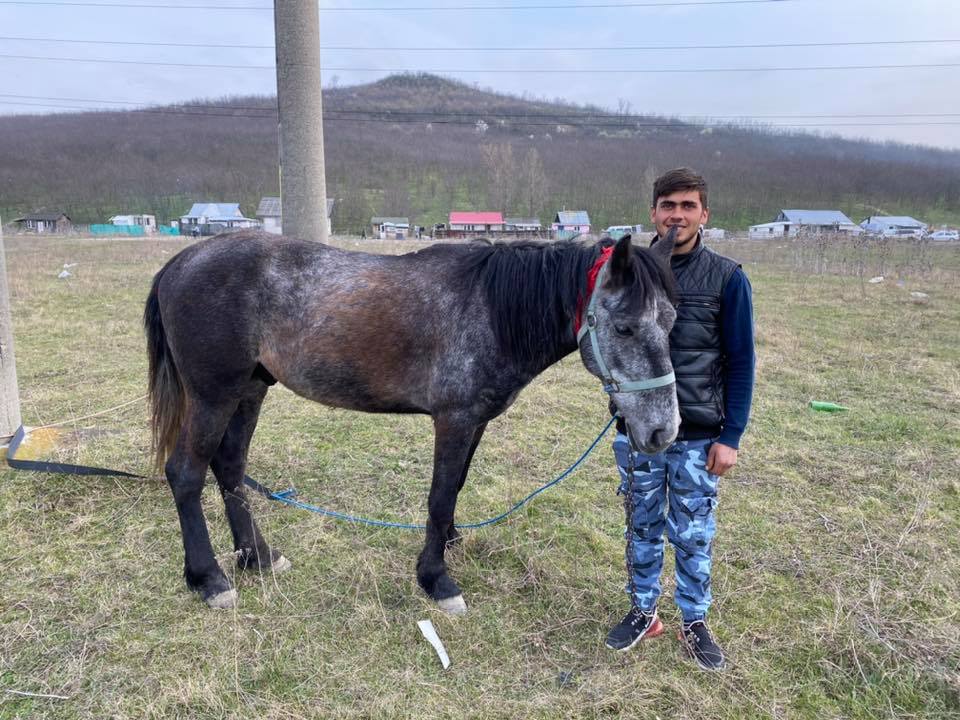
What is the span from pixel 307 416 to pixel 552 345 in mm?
3814

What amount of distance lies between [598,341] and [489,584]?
1.62m

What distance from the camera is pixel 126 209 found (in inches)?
2569

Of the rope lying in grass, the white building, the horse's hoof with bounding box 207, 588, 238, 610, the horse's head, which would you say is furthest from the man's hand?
the white building

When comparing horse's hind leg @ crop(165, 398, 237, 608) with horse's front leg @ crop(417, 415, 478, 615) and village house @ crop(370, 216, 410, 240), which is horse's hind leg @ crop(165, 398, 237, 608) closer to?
horse's front leg @ crop(417, 415, 478, 615)

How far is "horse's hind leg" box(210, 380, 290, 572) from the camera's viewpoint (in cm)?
326

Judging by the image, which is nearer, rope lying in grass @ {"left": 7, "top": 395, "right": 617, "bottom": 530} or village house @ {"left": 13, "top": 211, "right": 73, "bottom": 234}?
rope lying in grass @ {"left": 7, "top": 395, "right": 617, "bottom": 530}

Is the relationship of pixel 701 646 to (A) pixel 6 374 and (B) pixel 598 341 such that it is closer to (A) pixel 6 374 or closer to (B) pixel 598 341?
(B) pixel 598 341

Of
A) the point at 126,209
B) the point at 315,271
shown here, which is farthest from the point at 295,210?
the point at 126,209

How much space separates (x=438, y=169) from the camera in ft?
276

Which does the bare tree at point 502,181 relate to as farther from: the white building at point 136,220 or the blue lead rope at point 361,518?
the blue lead rope at point 361,518

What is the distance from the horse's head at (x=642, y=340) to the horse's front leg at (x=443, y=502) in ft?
2.81

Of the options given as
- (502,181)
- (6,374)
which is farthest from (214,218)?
(6,374)

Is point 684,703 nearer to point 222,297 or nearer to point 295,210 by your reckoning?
point 222,297

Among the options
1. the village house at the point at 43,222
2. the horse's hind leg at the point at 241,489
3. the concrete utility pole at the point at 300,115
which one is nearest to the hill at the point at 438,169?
the village house at the point at 43,222
